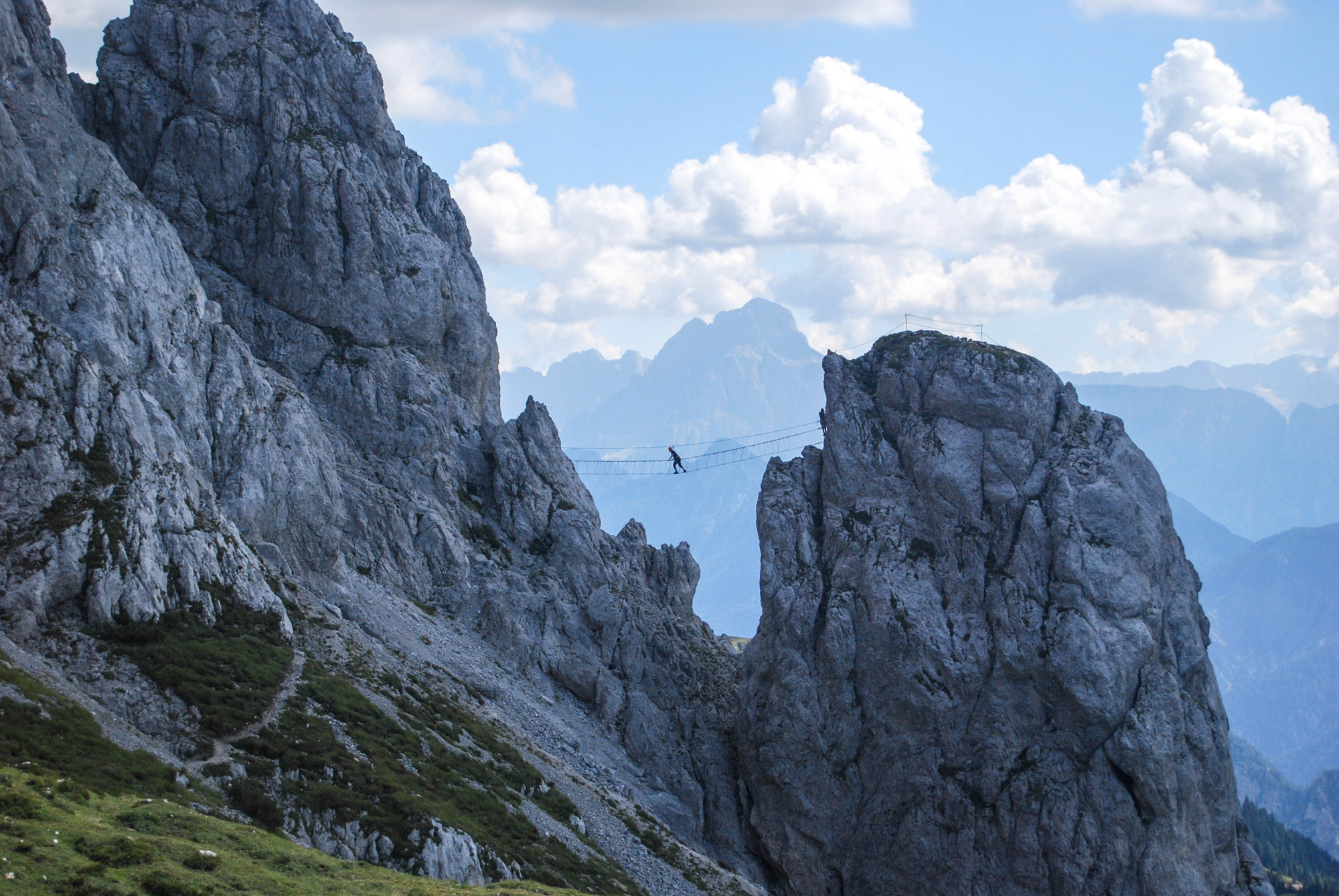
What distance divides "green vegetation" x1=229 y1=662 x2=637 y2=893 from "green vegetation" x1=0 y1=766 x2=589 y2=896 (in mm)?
7922

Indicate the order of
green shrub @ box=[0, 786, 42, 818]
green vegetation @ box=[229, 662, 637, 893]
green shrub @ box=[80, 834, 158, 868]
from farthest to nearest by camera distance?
green vegetation @ box=[229, 662, 637, 893], green shrub @ box=[0, 786, 42, 818], green shrub @ box=[80, 834, 158, 868]

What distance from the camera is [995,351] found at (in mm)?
91500

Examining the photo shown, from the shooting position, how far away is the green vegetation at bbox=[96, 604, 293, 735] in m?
49.2

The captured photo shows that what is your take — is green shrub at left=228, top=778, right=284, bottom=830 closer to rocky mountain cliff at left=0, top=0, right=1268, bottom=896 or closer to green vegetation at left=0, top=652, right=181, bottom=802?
rocky mountain cliff at left=0, top=0, right=1268, bottom=896

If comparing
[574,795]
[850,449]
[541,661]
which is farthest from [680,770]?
[850,449]

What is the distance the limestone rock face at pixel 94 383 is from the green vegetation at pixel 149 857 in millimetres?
19502

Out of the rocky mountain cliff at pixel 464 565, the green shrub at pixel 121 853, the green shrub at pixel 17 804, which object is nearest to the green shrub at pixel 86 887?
the green shrub at pixel 121 853

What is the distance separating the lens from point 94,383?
59531 millimetres

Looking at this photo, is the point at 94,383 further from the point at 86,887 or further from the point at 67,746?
the point at 86,887

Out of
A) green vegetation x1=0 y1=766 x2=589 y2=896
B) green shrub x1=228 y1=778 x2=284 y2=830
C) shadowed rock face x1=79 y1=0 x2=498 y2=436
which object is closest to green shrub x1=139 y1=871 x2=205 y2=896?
green vegetation x1=0 y1=766 x2=589 y2=896

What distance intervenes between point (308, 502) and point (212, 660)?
28390 millimetres

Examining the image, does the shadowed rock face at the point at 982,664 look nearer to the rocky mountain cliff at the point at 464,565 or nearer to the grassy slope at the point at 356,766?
the rocky mountain cliff at the point at 464,565

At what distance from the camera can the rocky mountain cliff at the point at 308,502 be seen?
167ft

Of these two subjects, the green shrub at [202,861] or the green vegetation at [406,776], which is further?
the green vegetation at [406,776]
